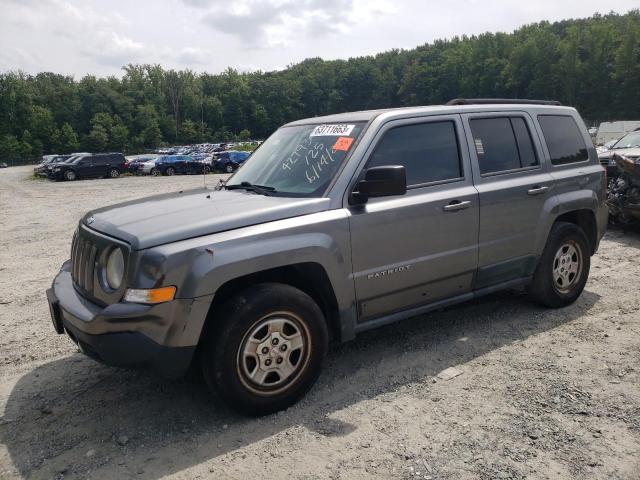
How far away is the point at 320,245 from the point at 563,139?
3.13 meters

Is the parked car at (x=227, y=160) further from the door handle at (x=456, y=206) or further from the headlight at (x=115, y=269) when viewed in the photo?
the headlight at (x=115, y=269)

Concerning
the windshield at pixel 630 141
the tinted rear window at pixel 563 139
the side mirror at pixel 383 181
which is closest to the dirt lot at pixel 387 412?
the side mirror at pixel 383 181

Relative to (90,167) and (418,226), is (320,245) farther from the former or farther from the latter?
(90,167)

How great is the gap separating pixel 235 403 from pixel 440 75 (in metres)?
129

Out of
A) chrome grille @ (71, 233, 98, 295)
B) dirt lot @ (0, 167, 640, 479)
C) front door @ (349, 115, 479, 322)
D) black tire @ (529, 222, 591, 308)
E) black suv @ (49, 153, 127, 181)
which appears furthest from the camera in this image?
black suv @ (49, 153, 127, 181)

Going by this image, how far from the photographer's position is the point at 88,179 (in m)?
34.2

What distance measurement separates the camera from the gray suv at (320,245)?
3.06m

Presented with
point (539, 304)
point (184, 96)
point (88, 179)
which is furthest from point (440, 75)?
point (539, 304)

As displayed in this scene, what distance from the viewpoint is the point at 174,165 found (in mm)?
36406

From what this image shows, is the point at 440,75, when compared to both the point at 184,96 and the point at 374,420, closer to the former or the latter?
the point at 184,96

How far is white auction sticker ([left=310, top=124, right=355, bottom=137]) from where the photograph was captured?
4.00 metres

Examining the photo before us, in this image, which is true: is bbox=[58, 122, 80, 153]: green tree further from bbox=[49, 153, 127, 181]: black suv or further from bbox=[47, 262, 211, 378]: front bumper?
bbox=[47, 262, 211, 378]: front bumper

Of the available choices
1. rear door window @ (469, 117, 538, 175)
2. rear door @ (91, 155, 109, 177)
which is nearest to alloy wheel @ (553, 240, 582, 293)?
rear door window @ (469, 117, 538, 175)

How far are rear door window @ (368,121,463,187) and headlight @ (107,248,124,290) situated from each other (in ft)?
6.00
